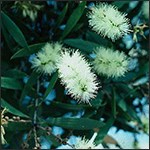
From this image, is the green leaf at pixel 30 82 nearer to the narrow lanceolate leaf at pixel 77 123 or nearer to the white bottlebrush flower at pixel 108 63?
the narrow lanceolate leaf at pixel 77 123

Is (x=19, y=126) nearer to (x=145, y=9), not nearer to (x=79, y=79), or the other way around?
(x=79, y=79)

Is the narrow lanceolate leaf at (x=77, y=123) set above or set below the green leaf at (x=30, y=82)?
below

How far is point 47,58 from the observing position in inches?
58.2

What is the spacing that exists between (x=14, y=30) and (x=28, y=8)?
29cm

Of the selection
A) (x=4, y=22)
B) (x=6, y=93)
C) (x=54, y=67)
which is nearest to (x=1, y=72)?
(x=6, y=93)

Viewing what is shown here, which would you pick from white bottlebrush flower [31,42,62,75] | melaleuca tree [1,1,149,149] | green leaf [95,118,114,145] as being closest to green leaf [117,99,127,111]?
melaleuca tree [1,1,149,149]

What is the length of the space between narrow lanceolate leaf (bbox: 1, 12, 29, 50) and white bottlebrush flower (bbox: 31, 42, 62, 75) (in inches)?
2.8

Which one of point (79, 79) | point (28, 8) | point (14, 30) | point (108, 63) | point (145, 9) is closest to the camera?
point (79, 79)

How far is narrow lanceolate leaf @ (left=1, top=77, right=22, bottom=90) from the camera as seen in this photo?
62.3 inches

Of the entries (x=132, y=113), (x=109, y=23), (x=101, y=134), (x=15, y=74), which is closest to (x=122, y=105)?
(x=132, y=113)

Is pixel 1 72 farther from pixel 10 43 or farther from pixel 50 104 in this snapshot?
pixel 50 104

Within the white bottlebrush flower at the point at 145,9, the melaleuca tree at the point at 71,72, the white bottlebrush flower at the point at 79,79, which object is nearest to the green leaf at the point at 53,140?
the melaleuca tree at the point at 71,72

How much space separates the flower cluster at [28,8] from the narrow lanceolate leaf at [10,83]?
32 cm

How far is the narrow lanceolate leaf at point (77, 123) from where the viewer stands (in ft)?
5.06
